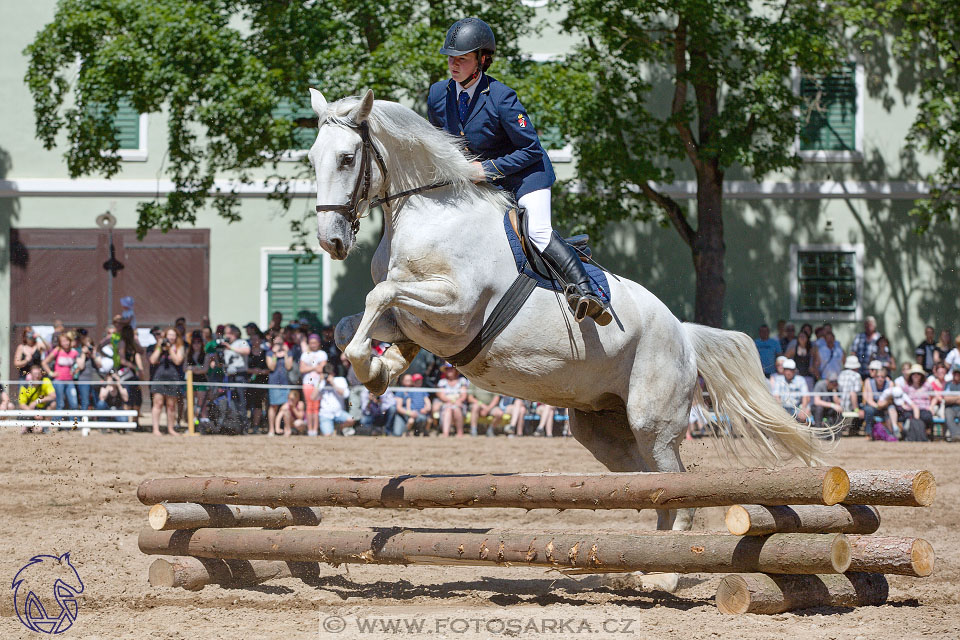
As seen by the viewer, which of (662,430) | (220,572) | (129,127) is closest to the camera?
(220,572)

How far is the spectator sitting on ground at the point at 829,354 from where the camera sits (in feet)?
58.0

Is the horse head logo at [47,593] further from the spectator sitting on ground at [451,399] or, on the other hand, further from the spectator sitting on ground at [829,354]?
the spectator sitting on ground at [829,354]

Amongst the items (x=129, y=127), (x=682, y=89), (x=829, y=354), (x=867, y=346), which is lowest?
(x=829, y=354)

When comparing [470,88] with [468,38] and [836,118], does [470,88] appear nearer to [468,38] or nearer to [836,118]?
[468,38]

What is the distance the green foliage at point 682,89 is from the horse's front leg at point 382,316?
11.6 m

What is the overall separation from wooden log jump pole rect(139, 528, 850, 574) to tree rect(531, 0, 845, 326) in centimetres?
1186

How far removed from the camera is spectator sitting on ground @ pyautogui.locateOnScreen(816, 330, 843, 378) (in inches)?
696

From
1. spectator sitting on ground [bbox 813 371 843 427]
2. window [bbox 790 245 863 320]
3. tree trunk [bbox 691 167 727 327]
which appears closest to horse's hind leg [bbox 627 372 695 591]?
spectator sitting on ground [bbox 813 371 843 427]

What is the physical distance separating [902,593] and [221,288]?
18.0m

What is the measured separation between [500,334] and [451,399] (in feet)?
34.6

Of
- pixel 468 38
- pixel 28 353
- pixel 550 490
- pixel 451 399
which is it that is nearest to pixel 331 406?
pixel 451 399

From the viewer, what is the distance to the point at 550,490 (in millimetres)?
5504

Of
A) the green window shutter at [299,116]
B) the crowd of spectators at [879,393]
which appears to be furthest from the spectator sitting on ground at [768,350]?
the green window shutter at [299,116]

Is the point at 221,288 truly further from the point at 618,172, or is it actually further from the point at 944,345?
the point at 944,345
